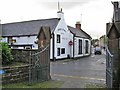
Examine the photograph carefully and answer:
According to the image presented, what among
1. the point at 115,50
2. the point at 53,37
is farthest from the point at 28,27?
the point at 115,50

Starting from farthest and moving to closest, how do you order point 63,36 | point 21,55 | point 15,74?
point 63,36 → point 21,55 → point 15,74

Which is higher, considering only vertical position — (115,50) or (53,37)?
(53,37)

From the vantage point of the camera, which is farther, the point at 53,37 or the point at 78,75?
Result: the point at 53,37

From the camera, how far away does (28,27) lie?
32812mm

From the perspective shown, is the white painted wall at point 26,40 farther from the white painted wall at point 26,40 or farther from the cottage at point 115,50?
the cottage at point 115,50

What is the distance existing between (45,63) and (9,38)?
22.4 metres

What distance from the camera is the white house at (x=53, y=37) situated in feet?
96.9

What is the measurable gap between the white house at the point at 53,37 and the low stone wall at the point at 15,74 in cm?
1737

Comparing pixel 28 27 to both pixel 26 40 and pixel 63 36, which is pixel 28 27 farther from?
pixel 63 36

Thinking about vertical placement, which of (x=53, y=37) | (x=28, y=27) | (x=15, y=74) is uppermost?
(x=28, y=27)

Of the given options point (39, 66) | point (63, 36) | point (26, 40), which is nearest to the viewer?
point (39, 66)

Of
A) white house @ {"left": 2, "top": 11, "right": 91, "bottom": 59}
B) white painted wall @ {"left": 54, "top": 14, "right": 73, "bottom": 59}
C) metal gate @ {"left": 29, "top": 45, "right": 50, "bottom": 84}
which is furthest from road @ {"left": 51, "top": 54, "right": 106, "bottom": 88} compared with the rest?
white painted wall @ {"left": 54, "top": 14, "right": 73, "bottom": 59}

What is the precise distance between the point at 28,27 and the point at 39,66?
2211 cm

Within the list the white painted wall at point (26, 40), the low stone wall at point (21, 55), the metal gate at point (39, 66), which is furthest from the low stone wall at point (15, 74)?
the white painted wall at point (26, 40)
